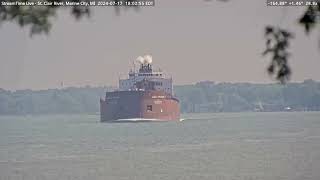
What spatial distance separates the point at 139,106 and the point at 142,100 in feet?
1.75

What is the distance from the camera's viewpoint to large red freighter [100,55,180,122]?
147 ft

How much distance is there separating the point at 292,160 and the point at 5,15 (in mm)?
21308

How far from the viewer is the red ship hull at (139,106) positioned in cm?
4459

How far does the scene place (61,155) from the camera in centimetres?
2616

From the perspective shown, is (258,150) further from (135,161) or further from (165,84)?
(165,84)

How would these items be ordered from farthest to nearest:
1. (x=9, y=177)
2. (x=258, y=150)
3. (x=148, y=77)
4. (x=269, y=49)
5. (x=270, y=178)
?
1. (x=148, y=77)
2. (x=258, y=150)
3. (x=9, y=177)
4. (x=270, y=178)
5. (x=269, y=49)

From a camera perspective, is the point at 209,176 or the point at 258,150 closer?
the point at 209,176

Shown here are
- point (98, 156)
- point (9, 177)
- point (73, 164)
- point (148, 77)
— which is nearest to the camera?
point (9, 177)

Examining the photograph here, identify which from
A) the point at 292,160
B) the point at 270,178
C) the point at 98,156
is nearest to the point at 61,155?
the point at 98,156

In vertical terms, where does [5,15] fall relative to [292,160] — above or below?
above

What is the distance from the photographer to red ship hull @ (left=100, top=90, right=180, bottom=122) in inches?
1756

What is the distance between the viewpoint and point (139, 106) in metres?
44.7

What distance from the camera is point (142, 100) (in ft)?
146

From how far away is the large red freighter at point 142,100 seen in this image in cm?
4469
